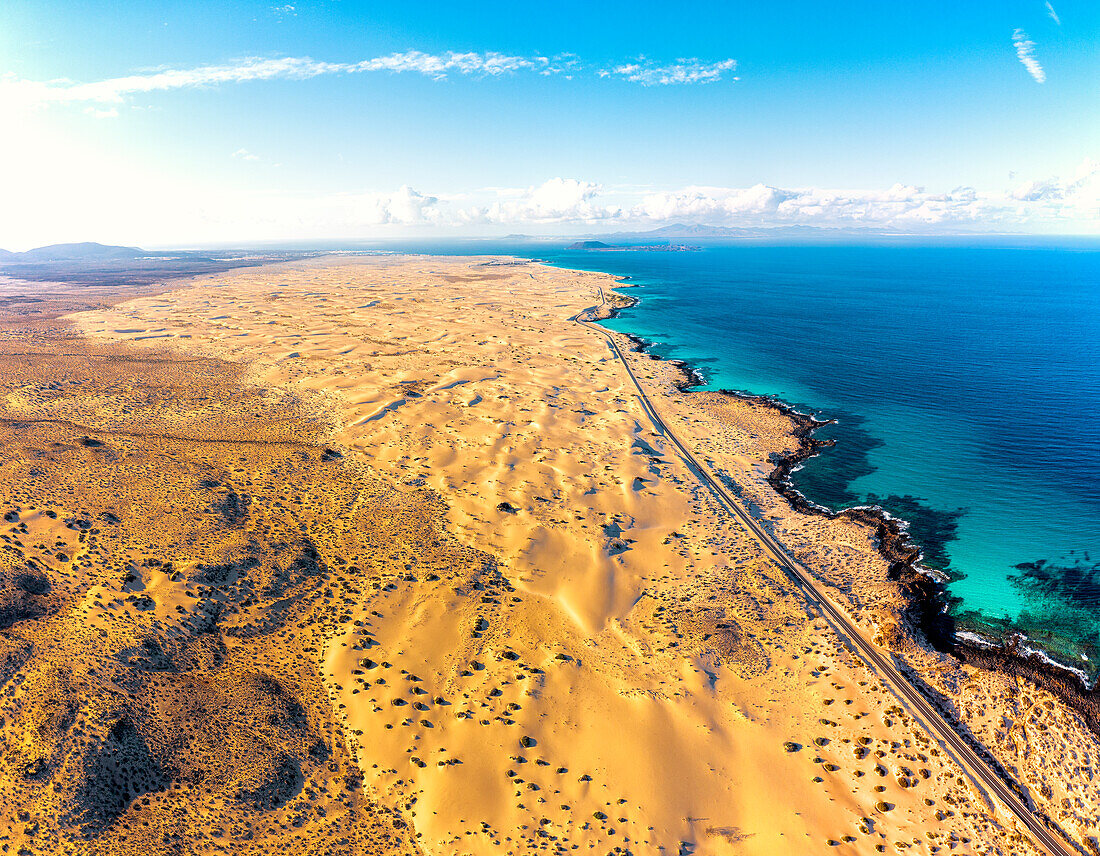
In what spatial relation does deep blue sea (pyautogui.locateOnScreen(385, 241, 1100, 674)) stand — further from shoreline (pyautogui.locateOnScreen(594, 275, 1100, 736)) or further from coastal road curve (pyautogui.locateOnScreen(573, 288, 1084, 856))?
coastal road curve (pyautogui.locateOnScreen(573, 288, 1084, 856))

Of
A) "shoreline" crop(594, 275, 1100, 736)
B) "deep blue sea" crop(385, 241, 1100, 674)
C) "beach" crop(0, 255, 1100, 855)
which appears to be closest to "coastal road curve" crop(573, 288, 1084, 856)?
"beach" crop(0, 255, 1100, 855)

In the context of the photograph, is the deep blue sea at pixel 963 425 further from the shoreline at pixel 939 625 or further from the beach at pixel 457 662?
the beach at pixel 457 662

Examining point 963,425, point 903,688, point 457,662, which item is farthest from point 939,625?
point 963,425

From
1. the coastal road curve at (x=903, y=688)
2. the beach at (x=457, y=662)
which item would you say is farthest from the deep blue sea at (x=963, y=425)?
the coastal road curve at (x=903, y=688)

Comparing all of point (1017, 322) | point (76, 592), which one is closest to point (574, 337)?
point (76, 592)

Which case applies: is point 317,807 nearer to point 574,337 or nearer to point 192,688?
point 192,688
